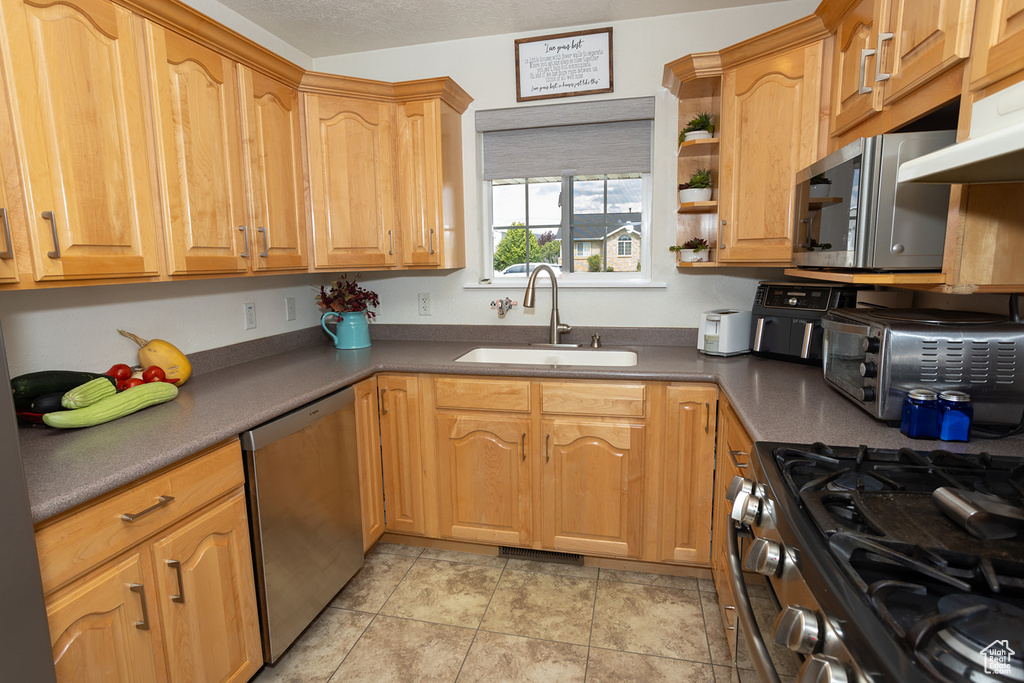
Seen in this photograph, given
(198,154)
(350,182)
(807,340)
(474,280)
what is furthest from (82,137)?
(807,340)

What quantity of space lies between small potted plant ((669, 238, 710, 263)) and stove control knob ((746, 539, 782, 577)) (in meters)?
1.65

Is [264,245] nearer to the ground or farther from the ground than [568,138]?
nearer to the ground

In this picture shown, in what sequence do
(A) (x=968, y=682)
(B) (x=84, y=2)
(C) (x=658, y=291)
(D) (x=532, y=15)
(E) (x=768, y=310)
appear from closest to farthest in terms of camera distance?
(A) (x=968, y=682), (B) (x=84, y=2), (E) (x=768, y=310), (D) (x=532, y=15), (C) (x=658, y=291)

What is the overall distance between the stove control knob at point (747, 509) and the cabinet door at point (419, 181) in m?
1.83

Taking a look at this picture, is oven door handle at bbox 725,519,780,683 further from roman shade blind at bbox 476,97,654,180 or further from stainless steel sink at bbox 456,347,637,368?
roman shade blind at bbox 476,97,654,180

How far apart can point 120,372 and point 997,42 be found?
2.39m

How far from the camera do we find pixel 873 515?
0.85m

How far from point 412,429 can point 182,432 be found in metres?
1.00

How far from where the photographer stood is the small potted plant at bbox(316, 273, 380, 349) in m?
2.65

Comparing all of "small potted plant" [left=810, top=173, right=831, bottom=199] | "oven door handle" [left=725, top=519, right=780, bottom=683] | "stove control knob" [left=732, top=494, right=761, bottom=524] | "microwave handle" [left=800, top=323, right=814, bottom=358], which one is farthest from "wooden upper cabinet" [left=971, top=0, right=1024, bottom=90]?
"microwave handle" [left=800, top=323, right=814, bottom=358]

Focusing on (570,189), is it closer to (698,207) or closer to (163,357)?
(698,207)

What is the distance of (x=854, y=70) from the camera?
1623 millimetres

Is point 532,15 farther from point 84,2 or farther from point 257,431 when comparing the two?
point 257,431

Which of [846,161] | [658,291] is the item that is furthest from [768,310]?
[846,161]
